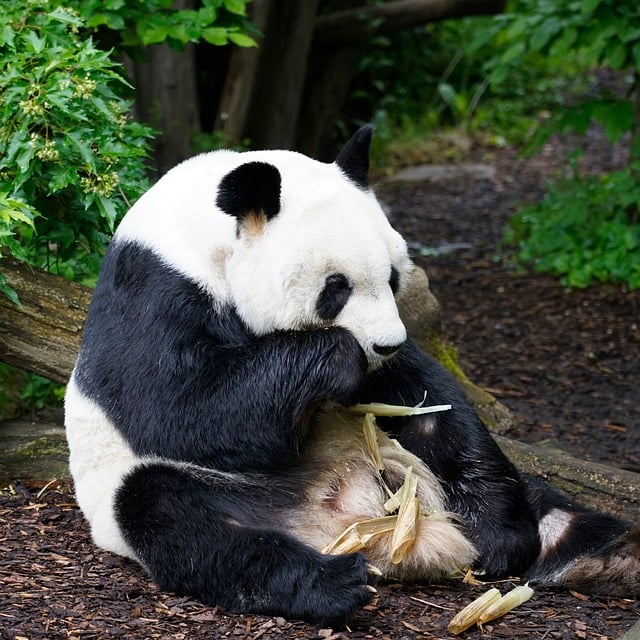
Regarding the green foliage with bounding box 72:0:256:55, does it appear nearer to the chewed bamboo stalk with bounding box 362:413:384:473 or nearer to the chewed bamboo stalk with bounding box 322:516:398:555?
the chewed bamboo stalk with bounding box 362:413:384:473

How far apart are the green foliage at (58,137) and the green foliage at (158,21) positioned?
67 centimetres

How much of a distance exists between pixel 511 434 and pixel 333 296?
106 inches

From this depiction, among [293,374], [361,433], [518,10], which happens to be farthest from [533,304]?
[293,374]

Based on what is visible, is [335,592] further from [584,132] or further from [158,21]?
[584,132]

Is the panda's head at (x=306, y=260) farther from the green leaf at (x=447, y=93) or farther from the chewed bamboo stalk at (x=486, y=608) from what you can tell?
the green leaf at (x=447, y=93)

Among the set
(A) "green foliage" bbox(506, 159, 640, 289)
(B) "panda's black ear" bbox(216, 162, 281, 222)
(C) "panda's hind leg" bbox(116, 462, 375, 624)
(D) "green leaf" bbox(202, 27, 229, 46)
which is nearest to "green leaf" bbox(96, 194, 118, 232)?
(B) "panda's black ear" bbox(216, 162, 281, 222)

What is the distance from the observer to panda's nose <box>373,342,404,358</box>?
3.43 meters

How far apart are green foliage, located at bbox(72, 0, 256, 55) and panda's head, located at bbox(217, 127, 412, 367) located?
221 centimetres

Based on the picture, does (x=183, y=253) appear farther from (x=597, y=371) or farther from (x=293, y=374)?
(x=597, y=371)

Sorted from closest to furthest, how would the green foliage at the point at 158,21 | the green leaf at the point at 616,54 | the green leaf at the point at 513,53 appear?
the green foliage at the point at 158,21 < the green leaf at the point at 616,54 < the green leaf at the point at 513,53

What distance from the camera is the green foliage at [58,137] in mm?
4199

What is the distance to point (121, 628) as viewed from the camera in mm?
3277

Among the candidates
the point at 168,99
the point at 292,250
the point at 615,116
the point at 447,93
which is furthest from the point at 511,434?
the point at 447,93

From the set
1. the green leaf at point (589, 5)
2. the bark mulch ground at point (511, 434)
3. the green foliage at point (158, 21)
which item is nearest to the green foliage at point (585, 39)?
the green leaf at point (589, 5)
